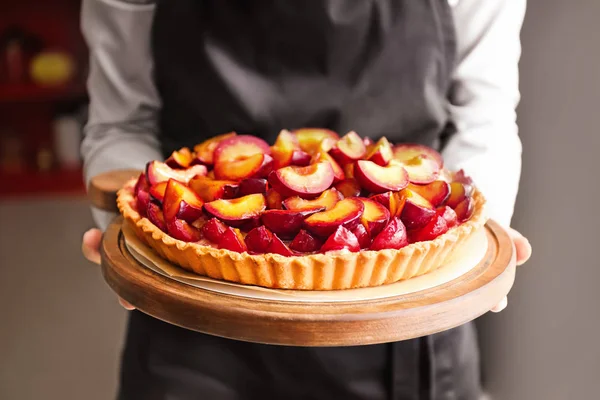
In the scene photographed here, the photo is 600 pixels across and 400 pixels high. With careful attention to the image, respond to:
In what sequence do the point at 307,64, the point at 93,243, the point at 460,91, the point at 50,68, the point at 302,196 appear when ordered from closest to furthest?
the point at 302,196 → the point at 93,243 → the point at 307,64 → the point at 460,91 → the point at 50,68

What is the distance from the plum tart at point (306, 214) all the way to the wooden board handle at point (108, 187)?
0.08 meters

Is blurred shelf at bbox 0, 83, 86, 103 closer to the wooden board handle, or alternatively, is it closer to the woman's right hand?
the wooden board handle

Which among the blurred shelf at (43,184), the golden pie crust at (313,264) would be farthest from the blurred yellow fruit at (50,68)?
the golden pie crust at (313,264)

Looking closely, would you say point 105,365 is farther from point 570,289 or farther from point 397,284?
point 397,284

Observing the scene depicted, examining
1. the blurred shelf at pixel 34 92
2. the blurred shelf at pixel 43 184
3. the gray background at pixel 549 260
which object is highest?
the gray background at pixel 549 260

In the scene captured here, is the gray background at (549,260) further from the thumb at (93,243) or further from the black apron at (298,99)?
the thumb at (93,243)

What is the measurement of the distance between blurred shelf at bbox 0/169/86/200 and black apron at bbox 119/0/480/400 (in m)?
2.83

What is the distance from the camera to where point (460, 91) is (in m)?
1.37

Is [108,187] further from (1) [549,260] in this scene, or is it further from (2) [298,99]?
(1) [549,260]

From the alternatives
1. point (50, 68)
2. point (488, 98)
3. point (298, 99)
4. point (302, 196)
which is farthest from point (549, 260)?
point (50, 68)

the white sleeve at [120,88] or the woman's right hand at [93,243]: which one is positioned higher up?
the white sleeve at [120,88]

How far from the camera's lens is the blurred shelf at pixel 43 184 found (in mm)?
3916

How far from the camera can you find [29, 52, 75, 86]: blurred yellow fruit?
12.4 ft

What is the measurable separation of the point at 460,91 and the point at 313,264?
65cm
